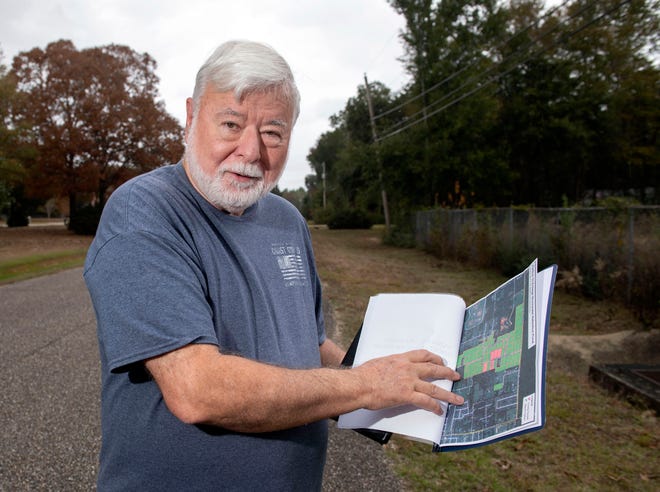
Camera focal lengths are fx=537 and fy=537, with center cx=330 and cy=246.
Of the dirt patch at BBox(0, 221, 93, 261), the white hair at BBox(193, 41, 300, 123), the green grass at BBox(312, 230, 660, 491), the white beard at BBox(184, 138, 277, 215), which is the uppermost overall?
the white hair at BBox(193, 41, 300, 123)

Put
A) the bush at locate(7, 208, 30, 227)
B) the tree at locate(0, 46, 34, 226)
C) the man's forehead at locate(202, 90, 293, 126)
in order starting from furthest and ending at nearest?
the bush at locate(7, 208, 30, 227)
the tree at locate(0, 46, 34, 226)
the man's forehead at locate(202, 90, 293, 126)

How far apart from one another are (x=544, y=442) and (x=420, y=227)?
21.1 metres

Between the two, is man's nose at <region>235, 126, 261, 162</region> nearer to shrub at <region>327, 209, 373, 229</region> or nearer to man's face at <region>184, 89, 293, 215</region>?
man's face at <region>184, 89, 293, 215</region>

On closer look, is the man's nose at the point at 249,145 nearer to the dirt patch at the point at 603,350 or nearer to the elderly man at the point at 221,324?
the elderly man at the point at 221,324

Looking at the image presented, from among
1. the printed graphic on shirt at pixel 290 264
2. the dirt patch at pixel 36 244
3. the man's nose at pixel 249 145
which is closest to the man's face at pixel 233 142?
the man's nose at pixel 249 145

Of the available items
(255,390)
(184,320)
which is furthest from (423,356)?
Answer: (184,320)

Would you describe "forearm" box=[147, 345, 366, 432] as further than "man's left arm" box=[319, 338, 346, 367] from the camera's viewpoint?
No

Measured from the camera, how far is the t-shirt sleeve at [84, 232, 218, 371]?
1.09 meters

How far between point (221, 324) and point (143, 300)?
10.0 inches

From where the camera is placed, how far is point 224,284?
1343 millimetres

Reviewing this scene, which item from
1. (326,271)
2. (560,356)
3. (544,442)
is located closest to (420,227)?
(326,271)

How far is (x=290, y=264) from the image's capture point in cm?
162

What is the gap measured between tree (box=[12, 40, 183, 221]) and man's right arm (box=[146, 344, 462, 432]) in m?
31.9

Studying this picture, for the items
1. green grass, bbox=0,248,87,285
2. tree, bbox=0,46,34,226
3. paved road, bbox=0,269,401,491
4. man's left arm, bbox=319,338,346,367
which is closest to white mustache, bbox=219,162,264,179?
man's left arm, bbox=319,338,346,367
